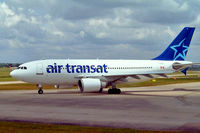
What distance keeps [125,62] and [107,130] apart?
23.4 metres

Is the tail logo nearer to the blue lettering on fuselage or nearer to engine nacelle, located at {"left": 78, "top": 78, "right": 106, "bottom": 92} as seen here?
the blue lettering on fuselage

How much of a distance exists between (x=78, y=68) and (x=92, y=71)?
187 cm

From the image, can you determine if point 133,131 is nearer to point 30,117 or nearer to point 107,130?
point 107,130

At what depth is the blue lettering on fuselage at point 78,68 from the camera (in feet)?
104

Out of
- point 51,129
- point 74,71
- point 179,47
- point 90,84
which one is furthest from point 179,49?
point 51,129

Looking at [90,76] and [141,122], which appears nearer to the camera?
[141,122]

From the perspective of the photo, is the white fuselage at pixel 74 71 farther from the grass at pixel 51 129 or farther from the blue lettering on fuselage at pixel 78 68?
the grass at pixel 51 129

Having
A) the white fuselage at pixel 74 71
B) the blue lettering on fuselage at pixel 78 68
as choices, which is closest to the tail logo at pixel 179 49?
the white fuselage at pixel 74 71

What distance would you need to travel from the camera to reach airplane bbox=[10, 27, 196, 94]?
31.0m

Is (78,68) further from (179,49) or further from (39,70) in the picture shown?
(179,49)

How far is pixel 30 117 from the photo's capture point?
16.6m

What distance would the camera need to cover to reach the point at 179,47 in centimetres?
3878

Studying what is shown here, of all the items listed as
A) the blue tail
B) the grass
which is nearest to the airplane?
the blue tail

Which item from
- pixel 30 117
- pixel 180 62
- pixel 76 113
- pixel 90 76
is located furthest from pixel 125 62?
pixel 30 117
